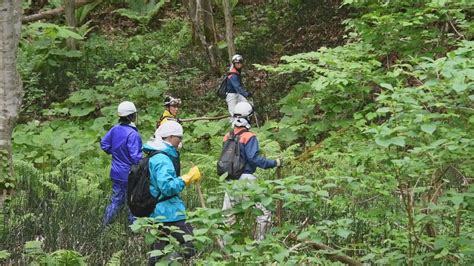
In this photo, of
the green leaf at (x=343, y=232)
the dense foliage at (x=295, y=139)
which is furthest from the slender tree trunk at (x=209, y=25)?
the green leaf at (x=343, y=232)

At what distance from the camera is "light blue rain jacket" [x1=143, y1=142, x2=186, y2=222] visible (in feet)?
17.5

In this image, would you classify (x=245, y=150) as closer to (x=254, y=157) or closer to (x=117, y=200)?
(x=254, y=157)

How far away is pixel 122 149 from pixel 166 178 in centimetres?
243

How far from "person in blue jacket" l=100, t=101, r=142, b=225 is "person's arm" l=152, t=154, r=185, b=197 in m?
2.21

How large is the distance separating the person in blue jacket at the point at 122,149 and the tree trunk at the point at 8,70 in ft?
3.38

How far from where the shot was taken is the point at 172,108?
9086 mm

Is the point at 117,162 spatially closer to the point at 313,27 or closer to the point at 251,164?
the point at 251,164

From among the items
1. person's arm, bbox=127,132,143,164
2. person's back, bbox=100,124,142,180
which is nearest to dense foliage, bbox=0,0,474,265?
person's back, bbox=100,124,142,180

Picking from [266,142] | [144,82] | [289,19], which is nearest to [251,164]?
[266,142]

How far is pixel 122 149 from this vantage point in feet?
25.1

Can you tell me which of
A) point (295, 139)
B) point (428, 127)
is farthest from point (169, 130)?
point (295, 139)

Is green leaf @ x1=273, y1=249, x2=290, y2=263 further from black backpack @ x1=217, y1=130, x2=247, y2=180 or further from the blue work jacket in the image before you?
the blue work jacket

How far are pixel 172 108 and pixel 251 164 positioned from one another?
2.70 m

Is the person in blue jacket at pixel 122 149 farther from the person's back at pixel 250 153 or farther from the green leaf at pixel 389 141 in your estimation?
the green leaf at pixel 389 141
